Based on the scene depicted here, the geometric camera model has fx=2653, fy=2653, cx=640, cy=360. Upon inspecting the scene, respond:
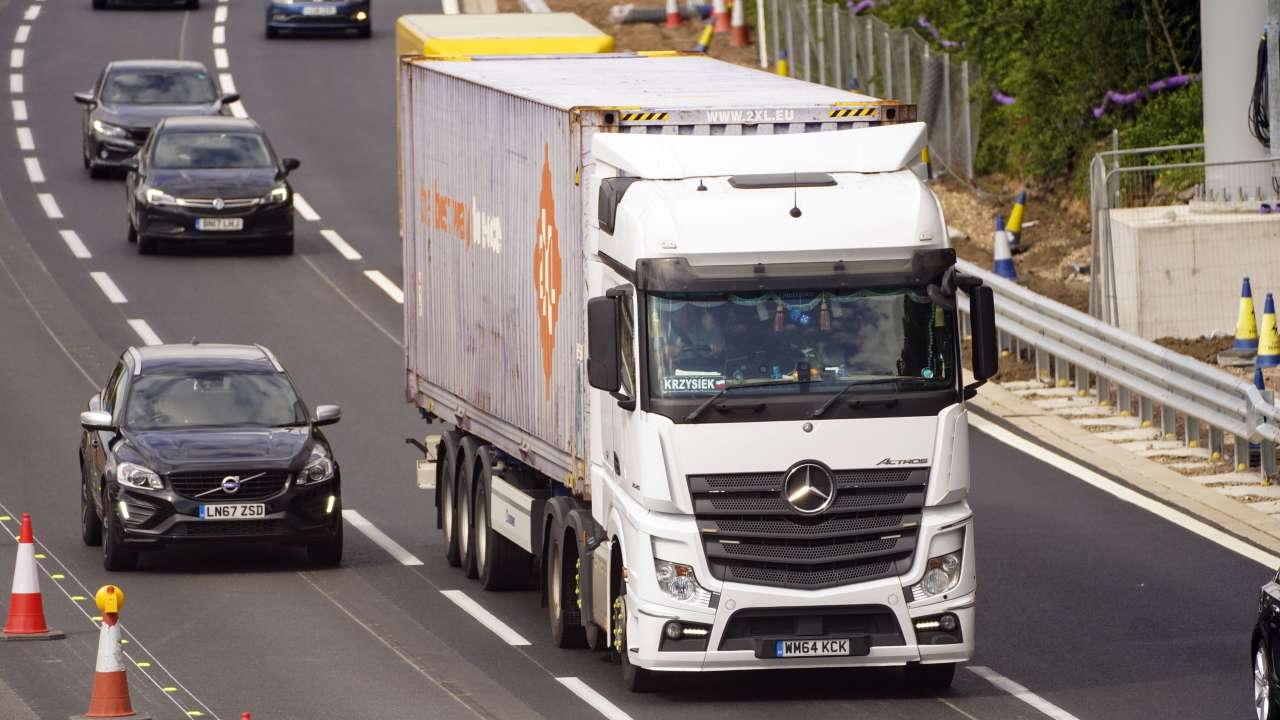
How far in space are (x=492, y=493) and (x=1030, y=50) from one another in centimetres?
1942

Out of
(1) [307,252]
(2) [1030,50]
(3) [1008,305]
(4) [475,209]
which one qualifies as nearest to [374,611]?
(4) [475,209]

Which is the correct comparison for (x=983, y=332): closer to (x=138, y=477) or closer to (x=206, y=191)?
(x=138, y=477)

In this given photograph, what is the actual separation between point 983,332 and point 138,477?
716 centimetres

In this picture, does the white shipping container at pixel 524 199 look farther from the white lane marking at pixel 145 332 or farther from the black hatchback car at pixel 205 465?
the white lane marking at pixel 145 332

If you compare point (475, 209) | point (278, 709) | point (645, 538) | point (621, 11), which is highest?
point (621, 11)

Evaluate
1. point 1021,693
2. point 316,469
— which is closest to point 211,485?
point 316,469

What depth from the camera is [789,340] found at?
14.7 meters

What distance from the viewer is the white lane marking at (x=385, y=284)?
1274 inches

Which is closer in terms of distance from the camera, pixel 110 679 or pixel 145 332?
pixel 110 679

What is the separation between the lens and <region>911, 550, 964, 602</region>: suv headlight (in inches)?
586

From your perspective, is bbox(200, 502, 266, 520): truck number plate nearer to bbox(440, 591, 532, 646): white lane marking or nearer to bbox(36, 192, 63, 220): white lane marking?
bbox(440, 591, 532, 646): white lane marking

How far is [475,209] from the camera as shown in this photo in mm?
18438

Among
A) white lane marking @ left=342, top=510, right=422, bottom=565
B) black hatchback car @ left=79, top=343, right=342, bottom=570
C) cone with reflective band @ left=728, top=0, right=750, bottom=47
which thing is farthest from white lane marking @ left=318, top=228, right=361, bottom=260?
black hatchback car @ left=79, top=343, right=342, bottom=570

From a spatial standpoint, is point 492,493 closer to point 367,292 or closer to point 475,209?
point 475,209
